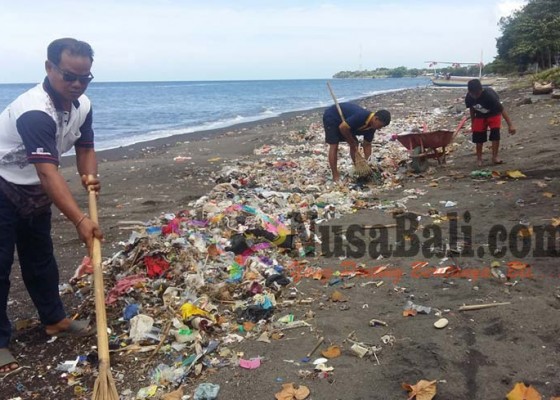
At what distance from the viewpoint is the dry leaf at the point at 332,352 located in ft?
9.63

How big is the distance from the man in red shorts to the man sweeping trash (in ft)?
4.37

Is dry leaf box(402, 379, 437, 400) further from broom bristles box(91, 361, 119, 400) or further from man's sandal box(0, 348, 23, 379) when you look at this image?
man's sandal box(0, 348, 23, 379)

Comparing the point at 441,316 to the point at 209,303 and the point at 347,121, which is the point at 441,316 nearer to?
the point at 209,303

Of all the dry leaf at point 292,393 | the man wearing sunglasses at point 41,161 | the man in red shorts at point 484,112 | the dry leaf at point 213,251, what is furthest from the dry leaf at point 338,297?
the man in red shorts at point 484,112

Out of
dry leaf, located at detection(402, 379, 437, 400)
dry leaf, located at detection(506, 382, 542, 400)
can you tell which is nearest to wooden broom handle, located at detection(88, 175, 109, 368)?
dry leaf, located at detection(402, 379, 437, 400)

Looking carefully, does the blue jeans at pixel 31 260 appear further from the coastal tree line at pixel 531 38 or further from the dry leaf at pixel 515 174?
the coastal tree line at pixel 531 38

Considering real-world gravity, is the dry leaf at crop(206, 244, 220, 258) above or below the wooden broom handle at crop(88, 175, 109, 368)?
below

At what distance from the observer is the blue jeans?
9.80 ft

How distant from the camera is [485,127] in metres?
7.46

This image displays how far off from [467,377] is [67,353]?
261cm

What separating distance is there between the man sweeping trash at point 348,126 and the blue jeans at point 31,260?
4.92 metres

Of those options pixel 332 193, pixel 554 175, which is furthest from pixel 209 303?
pixel 554 175

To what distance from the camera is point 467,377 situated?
259cm

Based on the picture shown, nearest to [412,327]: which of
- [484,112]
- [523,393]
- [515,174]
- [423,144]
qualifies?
[523,393]
